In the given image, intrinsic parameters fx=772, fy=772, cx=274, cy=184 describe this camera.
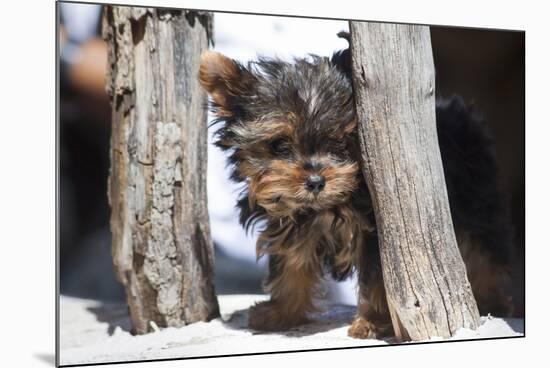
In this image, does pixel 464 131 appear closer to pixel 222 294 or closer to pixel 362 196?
pixel 362 196

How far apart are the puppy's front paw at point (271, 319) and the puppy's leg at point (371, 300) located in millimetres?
362

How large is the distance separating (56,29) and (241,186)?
4.16 ft

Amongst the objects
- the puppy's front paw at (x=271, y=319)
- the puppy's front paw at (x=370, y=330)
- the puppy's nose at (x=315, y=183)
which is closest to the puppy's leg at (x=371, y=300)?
the puppy's front paw at (x=370, y=330)

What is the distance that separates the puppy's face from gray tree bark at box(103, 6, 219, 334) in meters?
0.24

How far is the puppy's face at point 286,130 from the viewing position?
3.97 m

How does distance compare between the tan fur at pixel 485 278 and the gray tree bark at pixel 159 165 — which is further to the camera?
the tan fur at pixel 485 278

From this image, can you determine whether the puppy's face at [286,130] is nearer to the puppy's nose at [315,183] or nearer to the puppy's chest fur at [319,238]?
the puppy's nose at [315,183]

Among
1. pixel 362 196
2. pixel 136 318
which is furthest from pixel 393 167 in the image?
pixel 136 318

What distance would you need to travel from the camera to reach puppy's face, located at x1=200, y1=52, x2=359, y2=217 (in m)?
→ 3.97

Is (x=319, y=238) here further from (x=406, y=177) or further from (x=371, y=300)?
(x=406, y=177)

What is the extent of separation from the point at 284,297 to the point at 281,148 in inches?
37.0

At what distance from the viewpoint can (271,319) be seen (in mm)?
4449

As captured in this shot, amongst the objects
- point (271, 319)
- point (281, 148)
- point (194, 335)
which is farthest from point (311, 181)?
point (194, 335)

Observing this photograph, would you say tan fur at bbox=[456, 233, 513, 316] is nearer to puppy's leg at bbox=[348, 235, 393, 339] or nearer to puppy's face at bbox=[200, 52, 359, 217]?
puppy's leg at bbox=[348, 235, 393, 339]
